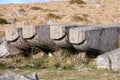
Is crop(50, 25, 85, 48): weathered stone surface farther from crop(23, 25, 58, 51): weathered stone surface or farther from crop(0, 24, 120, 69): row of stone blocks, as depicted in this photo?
crop(23, 25, 58, 51): weathered stone surface

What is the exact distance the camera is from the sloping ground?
2928cm

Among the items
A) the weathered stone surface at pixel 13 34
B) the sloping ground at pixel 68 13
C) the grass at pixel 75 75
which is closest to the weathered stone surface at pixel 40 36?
the weathered stone surface at pixel 13 34

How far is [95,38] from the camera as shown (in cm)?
1328

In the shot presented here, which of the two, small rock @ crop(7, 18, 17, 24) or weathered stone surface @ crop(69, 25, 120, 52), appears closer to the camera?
weathered stone surface @ crop(69, 25, 120, 52)

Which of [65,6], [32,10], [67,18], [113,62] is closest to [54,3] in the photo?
[65,6]

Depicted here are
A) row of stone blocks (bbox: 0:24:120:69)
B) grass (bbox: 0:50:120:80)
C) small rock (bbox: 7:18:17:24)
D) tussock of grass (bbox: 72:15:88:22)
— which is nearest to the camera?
grass (bbox: 0:50:120:80)

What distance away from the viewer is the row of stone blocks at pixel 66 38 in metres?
13.1

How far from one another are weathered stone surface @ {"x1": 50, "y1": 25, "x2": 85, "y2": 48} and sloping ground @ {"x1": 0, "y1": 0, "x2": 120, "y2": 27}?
13.0 meters

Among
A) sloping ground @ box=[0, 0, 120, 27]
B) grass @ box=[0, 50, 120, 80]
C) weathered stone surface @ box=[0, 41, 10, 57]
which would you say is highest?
grass @ box=[0, 50, 120, 80]

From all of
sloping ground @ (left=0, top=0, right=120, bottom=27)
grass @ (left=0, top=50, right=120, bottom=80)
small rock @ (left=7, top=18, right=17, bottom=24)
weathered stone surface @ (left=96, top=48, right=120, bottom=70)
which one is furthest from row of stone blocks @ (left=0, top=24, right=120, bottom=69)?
small rock @ (left=7, top=18, right=17, bottom=24)

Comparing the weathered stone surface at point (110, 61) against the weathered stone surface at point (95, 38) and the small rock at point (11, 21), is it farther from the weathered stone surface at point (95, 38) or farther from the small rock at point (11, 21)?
the small rock at point (11, 21)

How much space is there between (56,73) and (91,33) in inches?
114

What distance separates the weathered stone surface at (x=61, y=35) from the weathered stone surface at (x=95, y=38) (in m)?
0.28

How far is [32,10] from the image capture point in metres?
36.3
